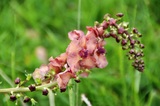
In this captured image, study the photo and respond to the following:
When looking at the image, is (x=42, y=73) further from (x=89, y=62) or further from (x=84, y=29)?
(x=84, y=29)

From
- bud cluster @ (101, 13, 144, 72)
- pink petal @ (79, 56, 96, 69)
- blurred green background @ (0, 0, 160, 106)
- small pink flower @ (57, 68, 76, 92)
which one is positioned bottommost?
small pink flower @ (57, 68, 76, 92)

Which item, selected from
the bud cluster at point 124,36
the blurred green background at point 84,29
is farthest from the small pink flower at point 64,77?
the blurred green background at point 84,29

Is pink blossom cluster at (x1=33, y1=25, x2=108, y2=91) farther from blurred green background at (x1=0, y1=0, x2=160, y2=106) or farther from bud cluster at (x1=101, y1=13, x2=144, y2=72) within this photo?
blurred green background at (x1=0, y1=0, x2=160, y2=106)

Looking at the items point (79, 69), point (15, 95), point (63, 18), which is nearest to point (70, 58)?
point (79, 69)

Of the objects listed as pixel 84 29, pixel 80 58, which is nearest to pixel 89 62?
pixel 80 58

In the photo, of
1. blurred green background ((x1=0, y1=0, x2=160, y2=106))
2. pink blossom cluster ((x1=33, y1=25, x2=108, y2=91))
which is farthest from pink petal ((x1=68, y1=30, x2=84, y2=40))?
blurred green background ((x1=0, y1=0, x2=160, y2=106))
